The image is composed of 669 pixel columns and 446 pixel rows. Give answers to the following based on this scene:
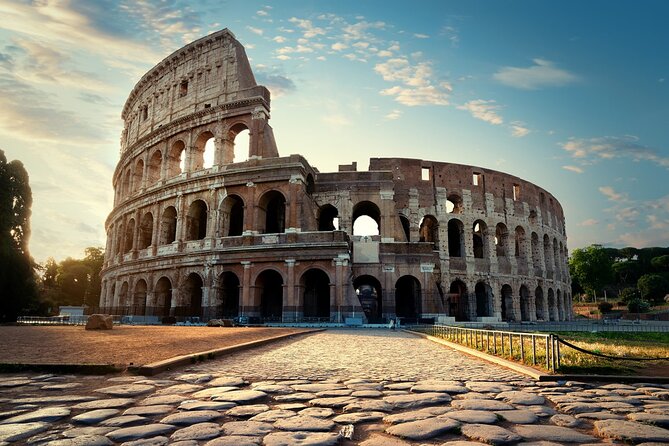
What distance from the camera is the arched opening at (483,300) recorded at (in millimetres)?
31469

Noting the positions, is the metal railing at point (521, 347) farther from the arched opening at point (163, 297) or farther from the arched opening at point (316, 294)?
the arched opening at point (163, 297)

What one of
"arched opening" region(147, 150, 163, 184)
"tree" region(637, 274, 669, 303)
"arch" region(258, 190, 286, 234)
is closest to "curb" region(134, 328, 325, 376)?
"arch" region(258, 190, 286, 234)

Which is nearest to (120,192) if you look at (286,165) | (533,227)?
(286,165)

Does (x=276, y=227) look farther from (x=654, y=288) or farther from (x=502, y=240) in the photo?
(x=654, y=288)

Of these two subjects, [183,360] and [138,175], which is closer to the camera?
[183,360]

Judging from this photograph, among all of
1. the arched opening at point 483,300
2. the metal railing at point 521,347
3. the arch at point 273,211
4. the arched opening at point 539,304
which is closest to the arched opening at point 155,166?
the arch at point 273,211

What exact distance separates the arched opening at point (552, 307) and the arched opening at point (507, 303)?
6273 millimetres

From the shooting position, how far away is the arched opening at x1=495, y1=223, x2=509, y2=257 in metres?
33.6

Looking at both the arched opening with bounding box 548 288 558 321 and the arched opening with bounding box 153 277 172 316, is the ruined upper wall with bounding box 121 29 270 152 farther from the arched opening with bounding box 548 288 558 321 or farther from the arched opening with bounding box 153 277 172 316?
the arched opening with bounding box 548 288 558 321

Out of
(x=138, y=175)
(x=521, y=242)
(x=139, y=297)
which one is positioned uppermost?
(x=138, y=175)

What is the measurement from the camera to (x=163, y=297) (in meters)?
27.8

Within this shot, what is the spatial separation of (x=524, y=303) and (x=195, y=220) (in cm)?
2611

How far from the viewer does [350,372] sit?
6082 mm

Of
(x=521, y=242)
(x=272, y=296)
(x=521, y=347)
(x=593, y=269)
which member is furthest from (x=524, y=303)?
(x=593, y=269)
